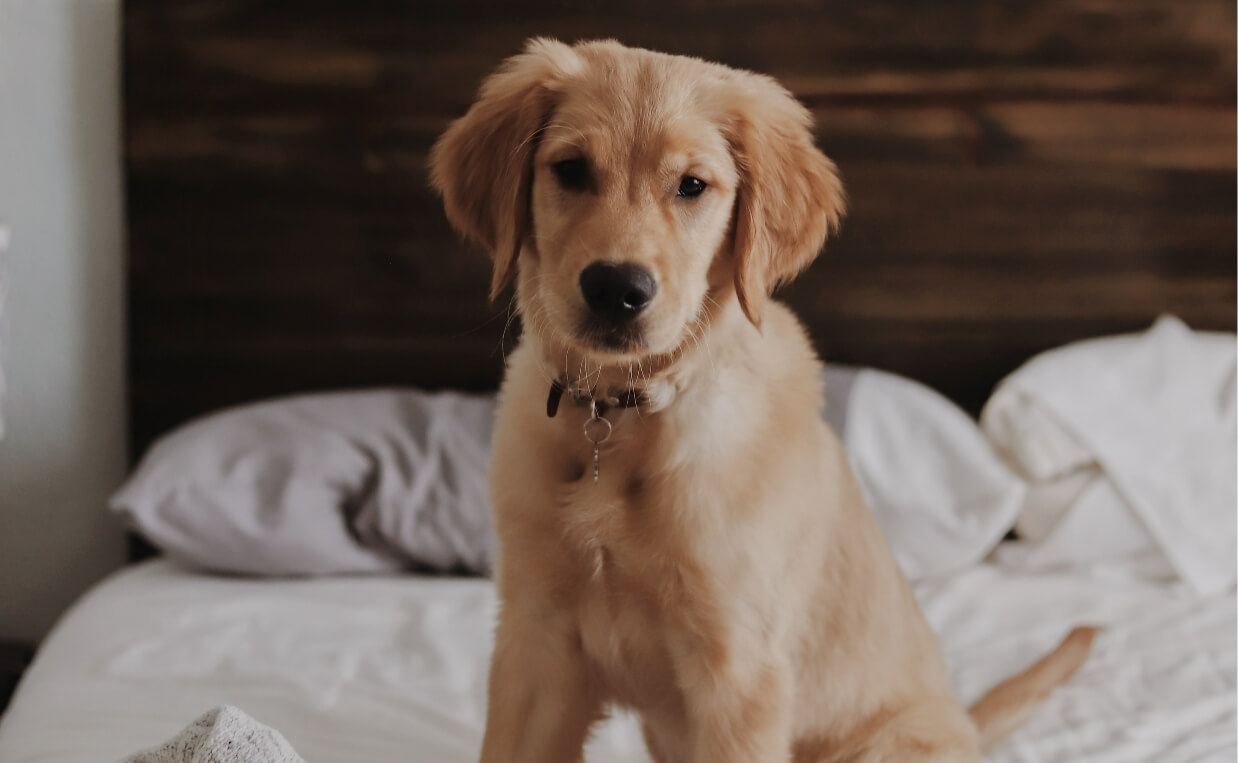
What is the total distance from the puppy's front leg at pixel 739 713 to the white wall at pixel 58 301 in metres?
1.87

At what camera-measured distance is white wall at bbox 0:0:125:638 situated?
2.43m

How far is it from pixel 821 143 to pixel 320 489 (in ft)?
4.68

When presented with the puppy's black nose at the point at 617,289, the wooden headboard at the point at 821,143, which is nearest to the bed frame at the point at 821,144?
the wooden headboard at the point at 821,143

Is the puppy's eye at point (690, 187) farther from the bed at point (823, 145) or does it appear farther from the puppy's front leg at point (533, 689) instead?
the bed at point (823, 145)

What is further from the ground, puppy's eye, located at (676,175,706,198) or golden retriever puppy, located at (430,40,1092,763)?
puppy's eye, located at (676,175,706,198)

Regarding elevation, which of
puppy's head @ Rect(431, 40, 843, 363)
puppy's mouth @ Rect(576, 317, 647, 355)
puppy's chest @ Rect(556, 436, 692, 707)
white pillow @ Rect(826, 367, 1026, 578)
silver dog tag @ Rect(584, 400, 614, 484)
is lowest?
white pillow @ Rect(826, 367, 1026, 578)

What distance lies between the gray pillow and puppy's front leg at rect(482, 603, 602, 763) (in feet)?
2.31

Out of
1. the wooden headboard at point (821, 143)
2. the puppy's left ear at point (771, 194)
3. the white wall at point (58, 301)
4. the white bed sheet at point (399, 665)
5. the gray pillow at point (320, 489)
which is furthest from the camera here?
the wooden headboard at point (821, 143)

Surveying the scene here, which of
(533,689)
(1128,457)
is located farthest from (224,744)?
(1128,457)

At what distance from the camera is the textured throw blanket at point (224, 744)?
1.08 meters

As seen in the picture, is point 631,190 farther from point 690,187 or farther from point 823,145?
point 823,145

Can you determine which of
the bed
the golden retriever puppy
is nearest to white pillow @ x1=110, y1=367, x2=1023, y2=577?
the bed

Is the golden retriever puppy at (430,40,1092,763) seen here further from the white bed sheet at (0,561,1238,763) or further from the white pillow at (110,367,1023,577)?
the white pillow at (110,367,1023,577)

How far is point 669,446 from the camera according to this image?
4.34ft
